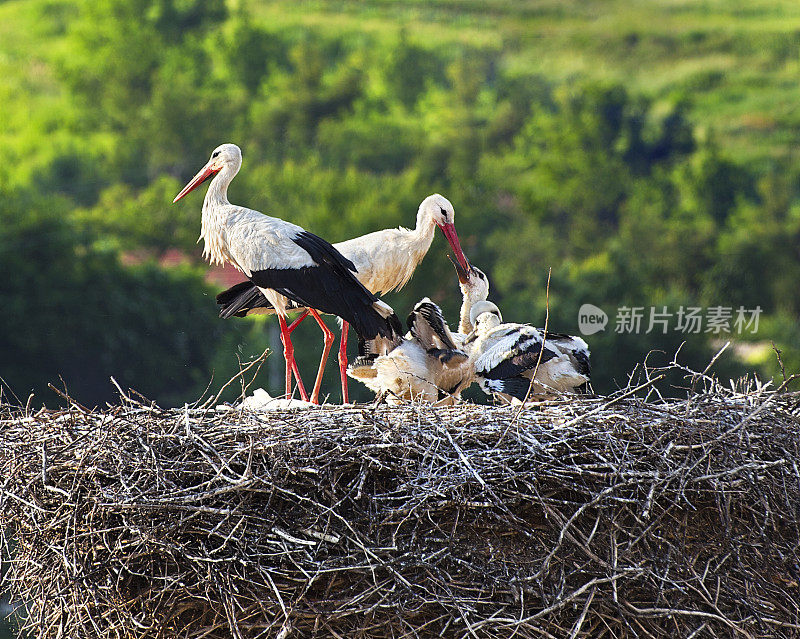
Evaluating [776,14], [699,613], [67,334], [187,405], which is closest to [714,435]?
[699,613]

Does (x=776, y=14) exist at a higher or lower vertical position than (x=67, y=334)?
higher

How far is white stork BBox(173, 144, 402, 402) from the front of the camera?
12.7 ft

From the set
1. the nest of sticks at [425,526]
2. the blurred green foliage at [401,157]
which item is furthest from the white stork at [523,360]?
the blurred green foliage at [401,157]

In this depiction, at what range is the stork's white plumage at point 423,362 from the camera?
386cm

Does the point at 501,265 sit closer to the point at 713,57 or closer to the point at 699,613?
the point at 713,57

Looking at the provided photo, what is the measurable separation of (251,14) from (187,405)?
1743 centimetres

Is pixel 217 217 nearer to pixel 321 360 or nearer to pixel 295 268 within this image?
pixel 295 268

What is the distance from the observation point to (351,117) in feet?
59.9

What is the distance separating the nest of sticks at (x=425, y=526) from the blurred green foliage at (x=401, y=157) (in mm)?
9677

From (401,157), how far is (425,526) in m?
14.9

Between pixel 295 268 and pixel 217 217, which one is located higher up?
pixel 217 217

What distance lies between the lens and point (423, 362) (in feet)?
12.8

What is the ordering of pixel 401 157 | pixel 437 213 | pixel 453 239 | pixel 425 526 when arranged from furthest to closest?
pixel 401 157
pixel 453 239
pixel 437 213
pixel 425 526

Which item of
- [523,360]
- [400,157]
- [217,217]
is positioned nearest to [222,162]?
[217,217]
